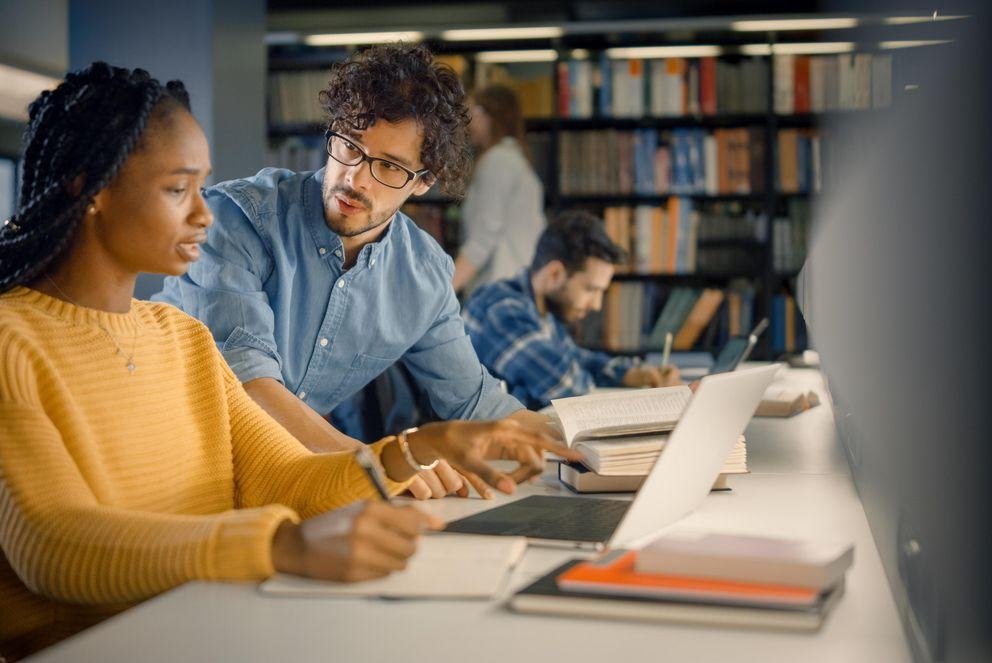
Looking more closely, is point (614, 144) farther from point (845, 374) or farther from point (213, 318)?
point (213, 318)

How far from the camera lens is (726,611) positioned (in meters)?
0.85

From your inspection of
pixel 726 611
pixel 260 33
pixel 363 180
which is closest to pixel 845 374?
pixel 363 180

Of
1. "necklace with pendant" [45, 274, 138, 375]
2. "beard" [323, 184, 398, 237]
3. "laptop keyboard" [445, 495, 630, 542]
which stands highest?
"beard" [323, 184, 398, 237]

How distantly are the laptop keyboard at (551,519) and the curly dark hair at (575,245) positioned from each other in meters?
1.99

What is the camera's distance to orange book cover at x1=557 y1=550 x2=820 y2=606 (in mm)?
844

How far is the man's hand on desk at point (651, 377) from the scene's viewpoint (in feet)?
10.5

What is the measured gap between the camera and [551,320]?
3424 millimetres

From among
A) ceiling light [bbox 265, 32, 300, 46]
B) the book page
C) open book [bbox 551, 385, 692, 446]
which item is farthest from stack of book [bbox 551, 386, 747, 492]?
ceiling light [bbox 265, 32, 300, 46]

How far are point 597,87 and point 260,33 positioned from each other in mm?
1569

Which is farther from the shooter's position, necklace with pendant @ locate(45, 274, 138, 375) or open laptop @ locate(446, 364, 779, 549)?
necklace with pendant @ locate(45, 274, 138, 375)

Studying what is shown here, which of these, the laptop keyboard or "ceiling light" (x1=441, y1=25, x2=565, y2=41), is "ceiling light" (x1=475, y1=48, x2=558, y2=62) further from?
the laptop keyboard

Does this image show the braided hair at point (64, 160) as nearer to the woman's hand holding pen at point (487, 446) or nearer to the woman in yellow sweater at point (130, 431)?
the woman in yellow sweater at point (130, 431)

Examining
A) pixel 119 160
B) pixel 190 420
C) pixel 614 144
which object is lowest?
pixel 190 420

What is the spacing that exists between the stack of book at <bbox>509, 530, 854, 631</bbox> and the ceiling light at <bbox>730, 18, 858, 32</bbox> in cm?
407
